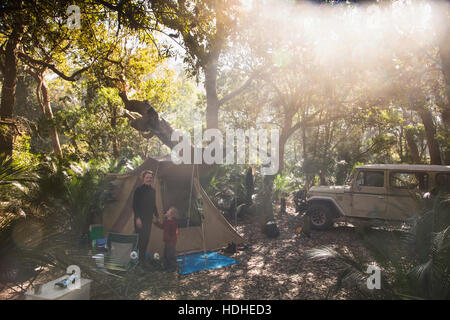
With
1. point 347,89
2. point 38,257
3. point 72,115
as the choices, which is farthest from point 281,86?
point 38,257

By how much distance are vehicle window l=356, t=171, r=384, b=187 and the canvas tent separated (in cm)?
367

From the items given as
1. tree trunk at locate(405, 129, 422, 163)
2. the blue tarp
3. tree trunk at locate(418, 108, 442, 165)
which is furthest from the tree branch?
tree trunk at locate(405, 129, 422, 163)

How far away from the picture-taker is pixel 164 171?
24.1 ft

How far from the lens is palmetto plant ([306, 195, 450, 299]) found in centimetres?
345

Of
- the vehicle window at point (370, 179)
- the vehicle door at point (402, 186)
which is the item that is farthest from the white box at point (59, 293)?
the vehicle window at point (370, 179)

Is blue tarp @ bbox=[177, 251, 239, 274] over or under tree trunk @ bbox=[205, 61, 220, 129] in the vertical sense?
under

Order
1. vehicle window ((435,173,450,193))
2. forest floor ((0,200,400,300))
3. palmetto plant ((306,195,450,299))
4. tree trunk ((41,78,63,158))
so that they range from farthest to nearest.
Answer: tree trunk ((41,78,63,158)) → vehicle window ((435,173,450,193)) → forest floor ((0,200,400,300)) → palmetto plant ((306,195,450,299))

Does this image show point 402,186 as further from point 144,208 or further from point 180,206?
point 144,208

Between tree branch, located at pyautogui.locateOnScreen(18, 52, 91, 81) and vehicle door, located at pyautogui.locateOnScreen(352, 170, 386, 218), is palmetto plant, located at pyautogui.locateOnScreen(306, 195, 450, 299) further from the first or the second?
tree branch, located at pyautogui.locateOnScreen(18, 52, 91, 81)

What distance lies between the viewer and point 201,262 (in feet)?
22.2

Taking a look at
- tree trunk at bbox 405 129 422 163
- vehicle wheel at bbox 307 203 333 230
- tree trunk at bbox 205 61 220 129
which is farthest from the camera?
tree trunk at bbox 405 129 422 163

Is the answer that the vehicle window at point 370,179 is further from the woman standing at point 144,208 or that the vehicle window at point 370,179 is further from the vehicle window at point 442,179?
the woman standing at point 144,208
